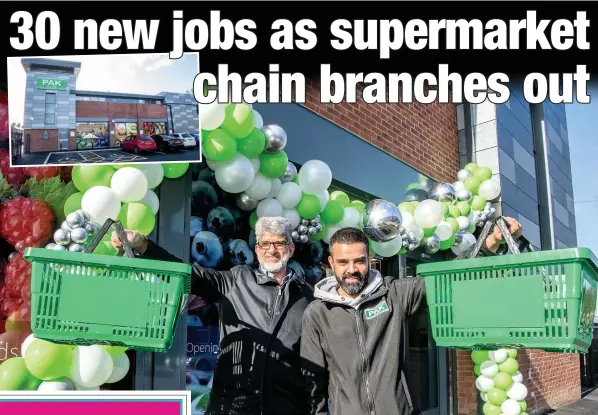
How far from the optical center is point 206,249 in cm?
421

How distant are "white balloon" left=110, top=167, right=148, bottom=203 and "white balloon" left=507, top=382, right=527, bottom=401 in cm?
482

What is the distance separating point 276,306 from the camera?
109 inches

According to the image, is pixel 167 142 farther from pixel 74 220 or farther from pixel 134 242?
pixel 134 242

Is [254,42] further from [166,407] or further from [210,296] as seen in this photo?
[166,407]

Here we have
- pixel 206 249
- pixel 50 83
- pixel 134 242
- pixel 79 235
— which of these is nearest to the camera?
pixel 134 242

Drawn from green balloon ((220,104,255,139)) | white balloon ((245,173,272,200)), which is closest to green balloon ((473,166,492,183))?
white balloon ((245,173,272,200))

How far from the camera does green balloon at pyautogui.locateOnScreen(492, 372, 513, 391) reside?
6.38m

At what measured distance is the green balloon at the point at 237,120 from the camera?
3823mm

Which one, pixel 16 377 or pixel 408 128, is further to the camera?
pixel 408 128

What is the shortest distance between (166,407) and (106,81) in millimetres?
2306

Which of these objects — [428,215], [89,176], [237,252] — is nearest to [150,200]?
[89,176]

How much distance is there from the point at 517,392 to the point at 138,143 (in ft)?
16.0

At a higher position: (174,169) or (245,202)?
(174,169)

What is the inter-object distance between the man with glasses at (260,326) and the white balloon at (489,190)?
4.46 m
